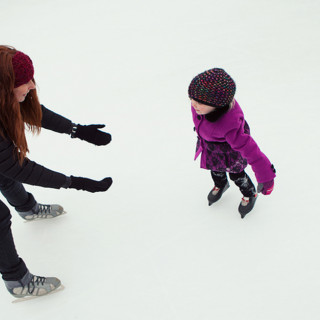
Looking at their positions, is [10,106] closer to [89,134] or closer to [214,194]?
[89,134]

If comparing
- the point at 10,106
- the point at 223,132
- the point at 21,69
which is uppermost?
the point at 21,69

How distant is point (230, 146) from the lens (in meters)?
1.25

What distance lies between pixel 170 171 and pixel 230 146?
666 millimetres

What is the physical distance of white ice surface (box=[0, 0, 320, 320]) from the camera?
1.31m

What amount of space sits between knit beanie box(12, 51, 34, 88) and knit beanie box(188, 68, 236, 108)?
1.72ft

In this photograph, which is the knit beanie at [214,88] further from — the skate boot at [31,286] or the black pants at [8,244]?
the skate boot at [31,286]

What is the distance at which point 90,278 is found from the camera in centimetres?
140

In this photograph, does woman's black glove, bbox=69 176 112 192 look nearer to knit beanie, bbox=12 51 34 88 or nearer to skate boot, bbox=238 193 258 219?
knit beanie, bbox=12 51 34 88

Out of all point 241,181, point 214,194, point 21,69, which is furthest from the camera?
point 214,194

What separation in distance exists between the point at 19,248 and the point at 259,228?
3.84 feet

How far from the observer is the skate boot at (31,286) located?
4.17 feet

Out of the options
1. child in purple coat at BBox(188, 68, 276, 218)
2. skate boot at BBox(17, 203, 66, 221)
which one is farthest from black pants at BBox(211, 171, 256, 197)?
skate boot at BBox(17, 203, 66, 221)

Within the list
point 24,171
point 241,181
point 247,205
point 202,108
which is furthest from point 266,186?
point 24,171

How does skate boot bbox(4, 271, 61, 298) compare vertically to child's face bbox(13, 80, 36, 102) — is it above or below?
below
